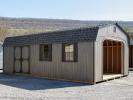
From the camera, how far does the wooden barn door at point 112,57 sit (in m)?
20.3

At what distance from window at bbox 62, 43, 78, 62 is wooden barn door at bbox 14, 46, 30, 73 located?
3795 mm

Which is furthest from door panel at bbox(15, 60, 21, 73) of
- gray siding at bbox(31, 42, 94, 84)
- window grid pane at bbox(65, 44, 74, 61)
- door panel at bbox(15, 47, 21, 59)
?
window grid pane at bbox(65, 44, 74, 61)

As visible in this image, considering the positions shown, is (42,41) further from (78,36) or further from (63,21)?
(63,21)

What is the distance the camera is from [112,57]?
20.8 meters

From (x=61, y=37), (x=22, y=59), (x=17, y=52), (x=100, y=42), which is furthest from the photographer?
(x=17, y=52)

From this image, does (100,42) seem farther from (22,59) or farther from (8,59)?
(8,59)

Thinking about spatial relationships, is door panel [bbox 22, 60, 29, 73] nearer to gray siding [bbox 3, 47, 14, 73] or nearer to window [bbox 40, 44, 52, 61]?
gray siding [bbox 3, 47, 14, 73]

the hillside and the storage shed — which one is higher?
the hillside

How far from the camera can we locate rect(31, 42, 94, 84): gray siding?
50.6ft

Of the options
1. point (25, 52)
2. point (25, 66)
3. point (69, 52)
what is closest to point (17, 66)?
point (25, 66)

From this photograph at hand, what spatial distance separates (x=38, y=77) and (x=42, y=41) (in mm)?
2322

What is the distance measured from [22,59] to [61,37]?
4612 mm

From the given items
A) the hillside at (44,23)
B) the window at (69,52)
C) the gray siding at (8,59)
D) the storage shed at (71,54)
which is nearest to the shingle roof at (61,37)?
the storage shed at (71,54)

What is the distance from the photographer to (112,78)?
17.3 m
